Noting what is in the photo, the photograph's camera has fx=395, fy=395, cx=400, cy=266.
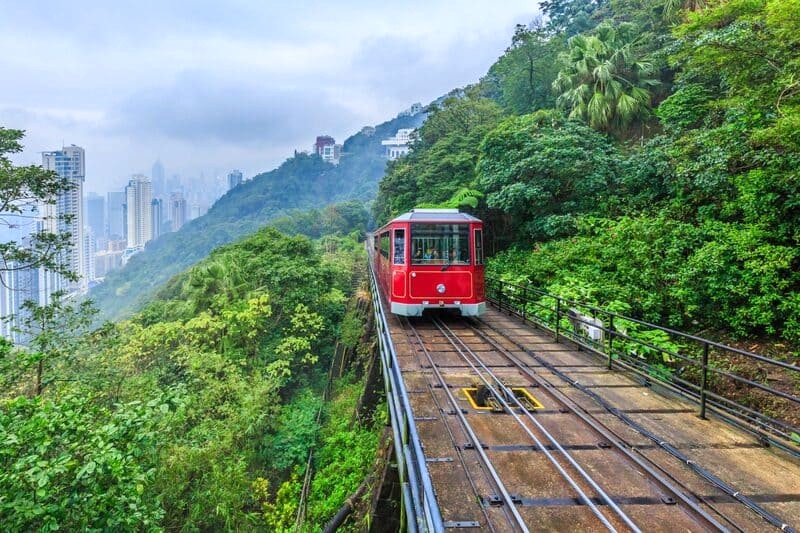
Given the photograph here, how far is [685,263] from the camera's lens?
8.78 m

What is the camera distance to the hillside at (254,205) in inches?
2886

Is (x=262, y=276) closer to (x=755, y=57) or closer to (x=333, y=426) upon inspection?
(x=333, y=426)

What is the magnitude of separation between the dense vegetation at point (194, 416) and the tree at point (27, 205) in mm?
1700

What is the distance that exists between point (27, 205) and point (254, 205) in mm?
96222

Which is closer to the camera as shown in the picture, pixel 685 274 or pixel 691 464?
pixel 691 464

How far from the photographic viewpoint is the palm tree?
18188 mm

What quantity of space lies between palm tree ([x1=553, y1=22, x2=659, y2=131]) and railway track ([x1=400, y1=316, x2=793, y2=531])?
1653cm

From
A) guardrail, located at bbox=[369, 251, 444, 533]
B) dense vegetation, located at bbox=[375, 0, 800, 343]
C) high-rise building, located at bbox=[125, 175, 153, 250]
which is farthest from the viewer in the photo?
high-rise building, located at bbox=[125, 175, 153, 250]

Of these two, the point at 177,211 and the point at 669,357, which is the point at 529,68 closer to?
the point at 669,357

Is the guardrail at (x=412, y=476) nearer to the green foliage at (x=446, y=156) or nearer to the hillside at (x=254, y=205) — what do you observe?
the green foliage at (x=446, y=156)

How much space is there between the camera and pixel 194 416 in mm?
10828

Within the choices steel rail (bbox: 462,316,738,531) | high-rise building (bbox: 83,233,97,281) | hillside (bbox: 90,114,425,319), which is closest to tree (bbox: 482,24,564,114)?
steel rail (bbox: 462,316,738,531)

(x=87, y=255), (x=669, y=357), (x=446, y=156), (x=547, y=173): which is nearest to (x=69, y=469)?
(x=669, y=357)

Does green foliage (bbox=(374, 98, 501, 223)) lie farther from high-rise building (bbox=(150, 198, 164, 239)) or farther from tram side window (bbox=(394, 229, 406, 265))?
high-rise building (bbox=(150, 198, 164, 239))
